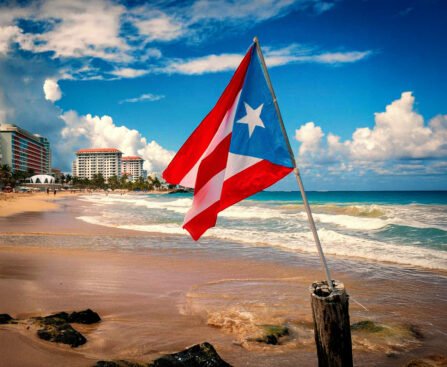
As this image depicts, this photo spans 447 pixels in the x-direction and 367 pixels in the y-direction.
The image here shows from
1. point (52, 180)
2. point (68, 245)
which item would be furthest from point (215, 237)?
point (52, 180)

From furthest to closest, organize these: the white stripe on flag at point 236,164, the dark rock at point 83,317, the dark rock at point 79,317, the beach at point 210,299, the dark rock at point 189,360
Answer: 1. the dark rock at point 83,317
2. the dark rock at point 79,317
3. the beach at point 210,299
4. the white stripe on flag at point 236,164
5. the dark rock at point 189,360

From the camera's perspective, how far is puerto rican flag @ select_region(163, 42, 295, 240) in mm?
4031

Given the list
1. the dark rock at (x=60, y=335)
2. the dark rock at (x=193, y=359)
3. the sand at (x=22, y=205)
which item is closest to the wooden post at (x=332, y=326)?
the dark rock at (x=193, y=359)

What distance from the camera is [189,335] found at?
5.23m

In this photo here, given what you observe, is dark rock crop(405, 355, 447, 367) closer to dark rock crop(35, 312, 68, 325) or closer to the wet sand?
dark rock crop(35, 312, 68, 325)

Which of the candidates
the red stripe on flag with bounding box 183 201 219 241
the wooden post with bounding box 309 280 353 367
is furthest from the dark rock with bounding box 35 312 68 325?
the wooden post with bounding box 309 280 353 367

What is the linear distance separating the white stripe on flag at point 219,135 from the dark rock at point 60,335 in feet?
7.85

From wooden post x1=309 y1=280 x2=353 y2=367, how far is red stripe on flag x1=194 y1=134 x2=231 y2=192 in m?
1.75

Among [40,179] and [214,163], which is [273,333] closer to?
[214,163]

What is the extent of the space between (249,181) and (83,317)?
3451mm

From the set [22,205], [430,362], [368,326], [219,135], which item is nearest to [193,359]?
[219,135]

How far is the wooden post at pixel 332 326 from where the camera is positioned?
3.36 meters

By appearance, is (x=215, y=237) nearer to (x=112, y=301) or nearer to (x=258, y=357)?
(x=112, y=301)

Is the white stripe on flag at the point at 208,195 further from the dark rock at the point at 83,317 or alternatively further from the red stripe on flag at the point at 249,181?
the dark rock at the point at 83,317
